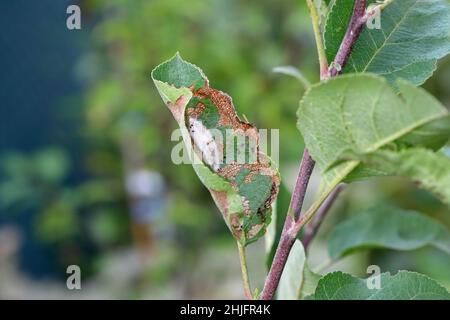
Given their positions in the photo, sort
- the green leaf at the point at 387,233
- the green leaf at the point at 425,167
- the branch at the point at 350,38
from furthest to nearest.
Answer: the green leaf at the point at 387,233
the branch at the point at 350,38
the green leaf at the point at 425,167

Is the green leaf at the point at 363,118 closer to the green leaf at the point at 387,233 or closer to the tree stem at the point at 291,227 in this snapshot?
the tree stem at the point at 291,227

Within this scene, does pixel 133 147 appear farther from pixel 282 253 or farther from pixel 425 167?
pixel 425 167

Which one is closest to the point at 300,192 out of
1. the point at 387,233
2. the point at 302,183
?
the point at 302,183

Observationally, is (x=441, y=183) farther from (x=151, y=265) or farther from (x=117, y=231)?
(x=117, y=231)

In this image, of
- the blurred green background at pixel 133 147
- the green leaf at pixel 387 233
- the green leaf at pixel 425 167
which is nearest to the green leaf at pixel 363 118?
the green leaf at pixel 425 167

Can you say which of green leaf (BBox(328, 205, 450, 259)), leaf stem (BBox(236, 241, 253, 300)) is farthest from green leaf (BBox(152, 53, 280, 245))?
green leaf (BBox(328, 205, 450, 259))

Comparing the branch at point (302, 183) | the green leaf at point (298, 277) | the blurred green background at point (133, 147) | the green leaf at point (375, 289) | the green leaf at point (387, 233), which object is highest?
the blurred green background at point (133, 147)

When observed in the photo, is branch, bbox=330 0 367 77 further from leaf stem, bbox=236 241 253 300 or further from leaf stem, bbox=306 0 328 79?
leaf stem, bbox=236 241 253 300
